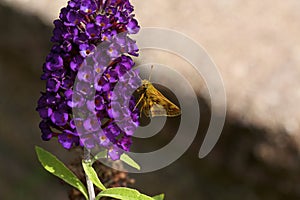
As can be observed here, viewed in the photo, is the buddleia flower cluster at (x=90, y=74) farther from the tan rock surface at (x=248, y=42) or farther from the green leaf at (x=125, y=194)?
the tan rock surface at (x=248, y=42)

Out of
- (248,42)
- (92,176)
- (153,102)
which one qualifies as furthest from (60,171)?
(248,42)

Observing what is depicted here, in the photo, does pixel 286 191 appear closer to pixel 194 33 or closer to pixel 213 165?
pixel 213 165

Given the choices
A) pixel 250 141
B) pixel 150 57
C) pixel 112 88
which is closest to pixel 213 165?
pixel 250 141

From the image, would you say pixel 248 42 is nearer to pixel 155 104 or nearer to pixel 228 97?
pixel 228 97

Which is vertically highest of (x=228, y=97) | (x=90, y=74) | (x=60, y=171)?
(x=228, y=97)

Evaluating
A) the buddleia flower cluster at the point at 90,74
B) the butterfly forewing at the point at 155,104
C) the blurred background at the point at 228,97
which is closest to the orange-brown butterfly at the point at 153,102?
the butterfly forewing at the point at 155,104

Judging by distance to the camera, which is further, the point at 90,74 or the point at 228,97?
the point at 228,97
